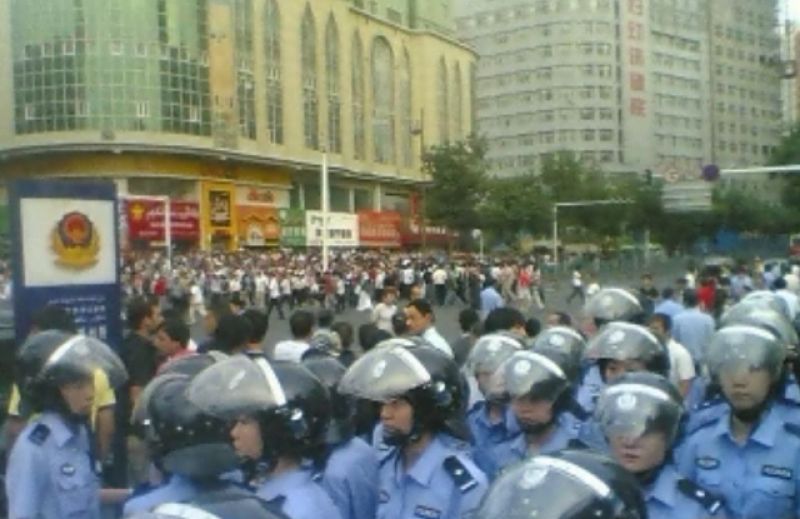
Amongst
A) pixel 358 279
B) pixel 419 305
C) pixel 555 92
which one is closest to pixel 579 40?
pixel 555 92

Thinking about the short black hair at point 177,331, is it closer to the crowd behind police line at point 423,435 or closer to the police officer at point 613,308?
the crowd behind police line at point 423,435

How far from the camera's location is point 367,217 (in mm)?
62750

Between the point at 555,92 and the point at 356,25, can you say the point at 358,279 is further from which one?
the point at 555,92

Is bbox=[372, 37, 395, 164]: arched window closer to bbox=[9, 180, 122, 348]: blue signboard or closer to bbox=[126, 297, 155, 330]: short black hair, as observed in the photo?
bbox=[9, 180, 122, 348]: blue signboard

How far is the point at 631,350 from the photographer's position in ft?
19.7

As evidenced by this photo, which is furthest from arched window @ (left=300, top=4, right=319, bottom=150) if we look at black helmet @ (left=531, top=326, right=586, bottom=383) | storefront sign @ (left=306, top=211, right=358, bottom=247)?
black helmet @ (left=531, top=326, right=586, bottom=383)

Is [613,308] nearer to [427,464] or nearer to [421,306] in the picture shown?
[421,306]

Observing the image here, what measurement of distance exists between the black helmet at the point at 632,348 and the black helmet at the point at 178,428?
2.51 m

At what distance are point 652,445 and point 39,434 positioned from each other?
2.60 metres

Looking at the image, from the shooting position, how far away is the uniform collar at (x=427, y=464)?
4387 millimetres

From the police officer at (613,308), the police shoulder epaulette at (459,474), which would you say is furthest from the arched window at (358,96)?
the police shoulder epaulette at (459,474)

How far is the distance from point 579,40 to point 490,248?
50269 mm

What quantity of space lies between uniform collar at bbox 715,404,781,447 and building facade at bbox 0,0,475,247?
1730 inches

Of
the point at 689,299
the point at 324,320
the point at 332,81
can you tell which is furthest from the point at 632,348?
the point at 332,81
